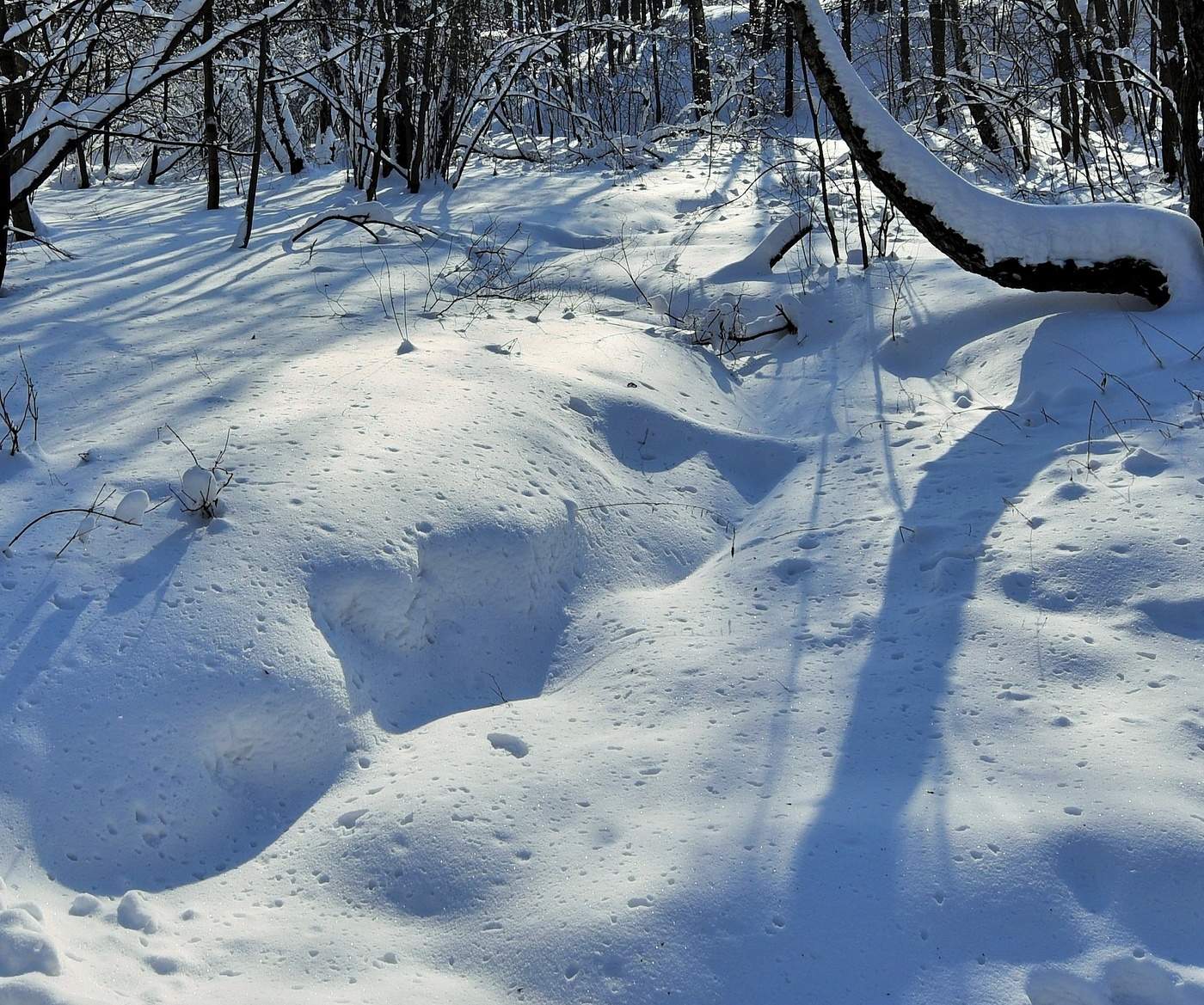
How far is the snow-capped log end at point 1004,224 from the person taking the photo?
4.65 m

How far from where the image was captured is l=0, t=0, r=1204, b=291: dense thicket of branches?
5.23 metres

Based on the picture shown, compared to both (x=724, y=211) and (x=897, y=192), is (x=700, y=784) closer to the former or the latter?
(x=897, y=192)

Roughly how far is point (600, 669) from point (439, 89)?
8.12 meters

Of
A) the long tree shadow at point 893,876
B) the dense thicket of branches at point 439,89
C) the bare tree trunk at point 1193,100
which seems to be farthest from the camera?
the dense thicket of branches at point 439,89

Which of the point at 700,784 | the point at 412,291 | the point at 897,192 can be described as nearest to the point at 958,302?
the point at 897,192

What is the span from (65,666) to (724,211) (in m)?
7.04

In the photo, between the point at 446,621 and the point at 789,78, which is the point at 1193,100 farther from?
the point at 789,78

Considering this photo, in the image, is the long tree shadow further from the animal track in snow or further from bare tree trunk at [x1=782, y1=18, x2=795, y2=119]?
bare tree trunk at [x1=782, y1=18, x2=795, y2=119]

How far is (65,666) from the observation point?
266cm

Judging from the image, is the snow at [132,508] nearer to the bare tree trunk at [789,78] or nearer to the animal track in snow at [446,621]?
the animal track in snow at [446,621]

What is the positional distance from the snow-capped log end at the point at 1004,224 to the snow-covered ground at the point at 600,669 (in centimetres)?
23

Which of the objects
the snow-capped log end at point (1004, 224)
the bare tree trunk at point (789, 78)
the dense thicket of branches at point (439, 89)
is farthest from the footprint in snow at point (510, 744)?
the bare tree trunk at point (789, 78)

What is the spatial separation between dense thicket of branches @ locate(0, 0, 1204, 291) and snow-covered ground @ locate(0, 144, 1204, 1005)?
4.34 ft

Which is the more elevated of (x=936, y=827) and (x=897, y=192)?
(x=897, y=192)
